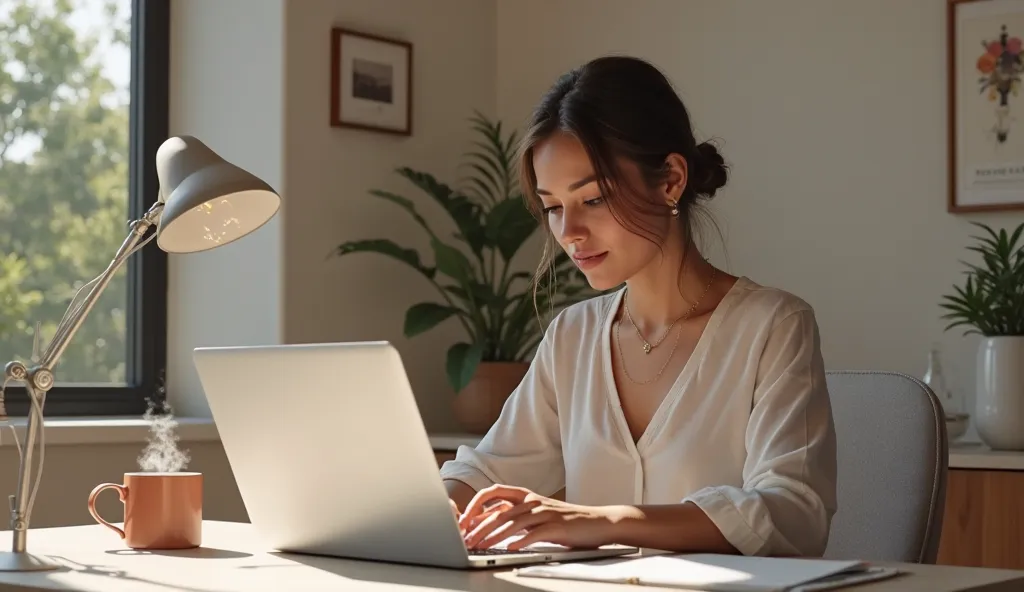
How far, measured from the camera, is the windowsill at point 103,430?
9.83 ft

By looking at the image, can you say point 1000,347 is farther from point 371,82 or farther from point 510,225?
point 371,82

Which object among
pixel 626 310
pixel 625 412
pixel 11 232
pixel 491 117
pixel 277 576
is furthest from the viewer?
pixel 491 117

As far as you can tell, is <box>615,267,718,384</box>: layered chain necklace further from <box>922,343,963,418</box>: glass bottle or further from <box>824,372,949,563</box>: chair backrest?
<box>922,343,963,418</box>: glass bottle

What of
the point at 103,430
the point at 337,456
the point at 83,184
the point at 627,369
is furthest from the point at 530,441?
the point at 83,184

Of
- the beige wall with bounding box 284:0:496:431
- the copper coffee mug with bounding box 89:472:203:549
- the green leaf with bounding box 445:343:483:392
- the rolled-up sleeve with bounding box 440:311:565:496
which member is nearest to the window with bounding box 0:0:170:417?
the beige wall with bounding box 284:0:496:431

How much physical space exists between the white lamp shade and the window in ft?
6.38

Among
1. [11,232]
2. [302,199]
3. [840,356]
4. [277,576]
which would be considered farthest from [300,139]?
[277,576]

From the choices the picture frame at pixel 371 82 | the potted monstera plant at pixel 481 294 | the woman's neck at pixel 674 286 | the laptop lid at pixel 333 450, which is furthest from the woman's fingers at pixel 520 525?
the picture frame at pixel 371 82

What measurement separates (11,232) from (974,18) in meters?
2.39

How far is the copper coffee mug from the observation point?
1.59m

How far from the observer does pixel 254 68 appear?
3.55 m

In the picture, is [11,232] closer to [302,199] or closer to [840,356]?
[302,199]

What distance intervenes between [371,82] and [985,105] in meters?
1.59

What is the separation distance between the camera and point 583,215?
1865mm
